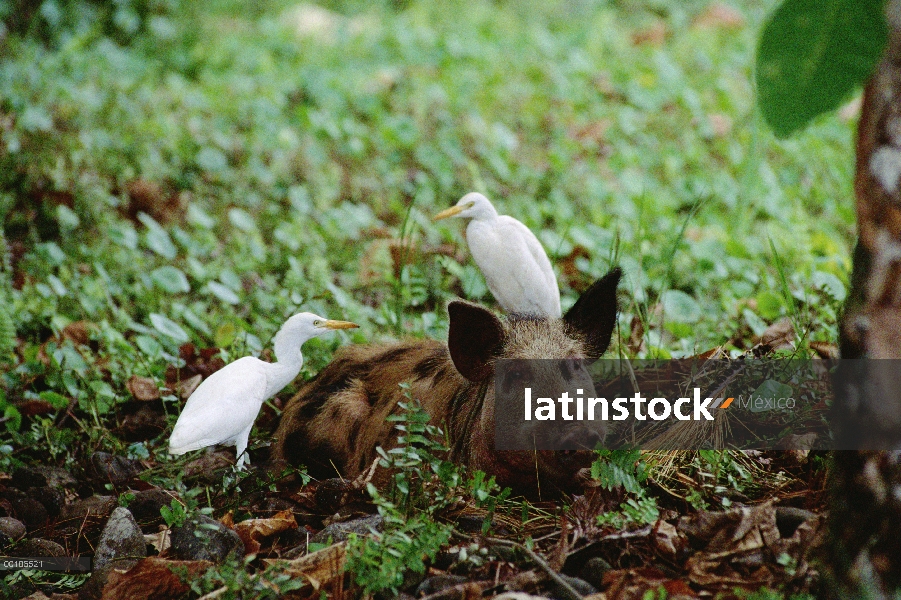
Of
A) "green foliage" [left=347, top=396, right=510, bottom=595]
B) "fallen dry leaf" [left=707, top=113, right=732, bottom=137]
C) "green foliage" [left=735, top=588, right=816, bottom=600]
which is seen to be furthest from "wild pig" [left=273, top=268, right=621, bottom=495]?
"fallen dry leaf" [left=707, top=113, right=732, bottom=137]

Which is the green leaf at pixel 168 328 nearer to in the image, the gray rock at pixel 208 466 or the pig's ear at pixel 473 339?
the gray rock at pixel 208 466

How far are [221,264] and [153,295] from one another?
575mm

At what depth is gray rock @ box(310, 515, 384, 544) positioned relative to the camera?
2.89m

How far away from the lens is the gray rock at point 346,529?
2.89 metres

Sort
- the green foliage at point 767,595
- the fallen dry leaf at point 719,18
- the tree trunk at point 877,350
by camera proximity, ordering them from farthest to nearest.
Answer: the fallen dry leaf at point 719,18, the green foliage at point 767,595, the tree trunk at point 877,350

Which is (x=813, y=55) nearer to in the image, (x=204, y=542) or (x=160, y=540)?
(x=204, y=542)

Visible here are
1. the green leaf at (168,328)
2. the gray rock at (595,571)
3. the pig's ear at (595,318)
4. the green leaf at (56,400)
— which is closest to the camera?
the gray rock at (595,571)

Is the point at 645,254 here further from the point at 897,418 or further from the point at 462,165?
the point at 897,418

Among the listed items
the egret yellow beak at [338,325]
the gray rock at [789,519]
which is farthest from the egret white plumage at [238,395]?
the gray rock at [789,519]

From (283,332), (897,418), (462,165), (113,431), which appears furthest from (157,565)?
(462,165)

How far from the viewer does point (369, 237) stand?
6.02 meters

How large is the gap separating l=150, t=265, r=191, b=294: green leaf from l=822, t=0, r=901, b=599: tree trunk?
373cm

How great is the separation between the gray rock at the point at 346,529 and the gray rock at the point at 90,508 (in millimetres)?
899

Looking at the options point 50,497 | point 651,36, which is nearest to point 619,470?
point 50,497
